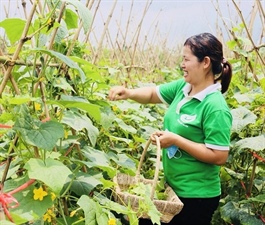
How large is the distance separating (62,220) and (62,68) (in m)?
0.40

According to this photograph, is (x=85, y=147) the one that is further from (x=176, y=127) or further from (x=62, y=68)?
(x=176, y=127)

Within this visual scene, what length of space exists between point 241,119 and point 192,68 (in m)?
0.36

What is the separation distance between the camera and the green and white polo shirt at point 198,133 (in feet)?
5.44

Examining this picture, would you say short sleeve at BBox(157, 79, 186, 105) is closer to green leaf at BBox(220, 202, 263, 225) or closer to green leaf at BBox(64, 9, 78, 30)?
green leaf at BBox(220, 202, 263, 225)

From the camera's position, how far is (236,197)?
7.10 ft

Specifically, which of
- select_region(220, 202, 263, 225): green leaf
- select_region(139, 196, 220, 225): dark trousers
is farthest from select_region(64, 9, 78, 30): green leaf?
select_region(220, 202, 263, 225): green leaf

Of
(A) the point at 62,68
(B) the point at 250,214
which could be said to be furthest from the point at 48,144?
(B) the point at 250,214

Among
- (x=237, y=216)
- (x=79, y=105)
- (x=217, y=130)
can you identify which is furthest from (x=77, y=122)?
(x=237, y=216)

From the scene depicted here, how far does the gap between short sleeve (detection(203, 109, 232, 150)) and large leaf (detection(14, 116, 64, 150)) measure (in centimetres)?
77

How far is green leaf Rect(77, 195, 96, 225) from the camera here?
1058 mm

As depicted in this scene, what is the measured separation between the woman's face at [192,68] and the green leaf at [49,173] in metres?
0.89

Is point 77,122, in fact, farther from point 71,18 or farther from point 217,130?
point 217,130

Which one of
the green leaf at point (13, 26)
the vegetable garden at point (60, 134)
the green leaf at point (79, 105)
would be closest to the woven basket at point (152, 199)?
the vegetable garden at point (60, 134)

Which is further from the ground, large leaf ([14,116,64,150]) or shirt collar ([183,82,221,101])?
large leaf ([14,116,64,150])
